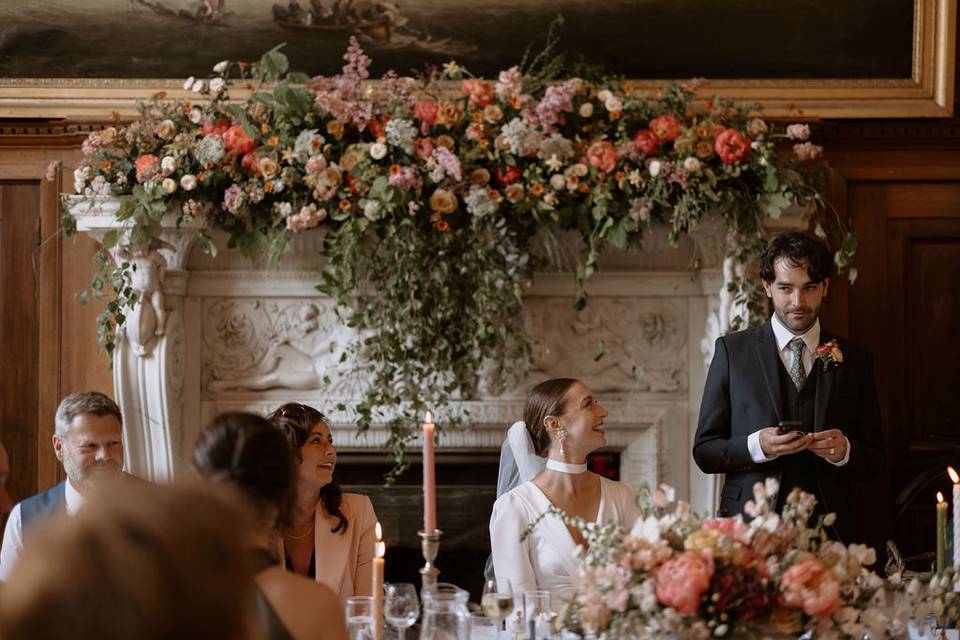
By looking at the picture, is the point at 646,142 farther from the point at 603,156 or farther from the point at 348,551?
the point at 348,551

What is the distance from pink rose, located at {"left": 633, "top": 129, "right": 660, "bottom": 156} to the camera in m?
4.18

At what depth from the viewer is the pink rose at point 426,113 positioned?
4148mm

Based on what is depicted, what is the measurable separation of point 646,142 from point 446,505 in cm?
172

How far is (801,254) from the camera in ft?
11.7

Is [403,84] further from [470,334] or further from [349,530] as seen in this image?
[349,530]

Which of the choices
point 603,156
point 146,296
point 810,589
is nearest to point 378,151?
point 603,156

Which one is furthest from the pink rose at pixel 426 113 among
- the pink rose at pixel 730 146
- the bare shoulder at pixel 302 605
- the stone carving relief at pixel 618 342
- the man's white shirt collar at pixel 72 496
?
the bare shoulder at pixel 302 605

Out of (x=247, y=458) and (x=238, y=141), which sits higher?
(x=238, y=141)

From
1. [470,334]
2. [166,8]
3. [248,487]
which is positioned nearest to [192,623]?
[248,487]

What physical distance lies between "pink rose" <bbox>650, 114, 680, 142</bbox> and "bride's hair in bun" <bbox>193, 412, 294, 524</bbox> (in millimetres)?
2488

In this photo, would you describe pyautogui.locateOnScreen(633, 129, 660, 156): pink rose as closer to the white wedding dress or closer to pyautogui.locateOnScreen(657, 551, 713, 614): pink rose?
the white wedding dress

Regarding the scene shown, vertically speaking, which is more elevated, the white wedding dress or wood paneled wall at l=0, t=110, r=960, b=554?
wood paneled wall at l=0, t=110, r=960, b=554

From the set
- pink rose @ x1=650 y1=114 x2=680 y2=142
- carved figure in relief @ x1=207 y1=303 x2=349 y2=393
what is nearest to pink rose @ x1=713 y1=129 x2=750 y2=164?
pink rose @ x1=650 y1=114 x2=680 y2=142

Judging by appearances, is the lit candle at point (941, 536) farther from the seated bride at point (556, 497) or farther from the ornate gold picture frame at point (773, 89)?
the ornate gold picture frame at point (773, 89)
